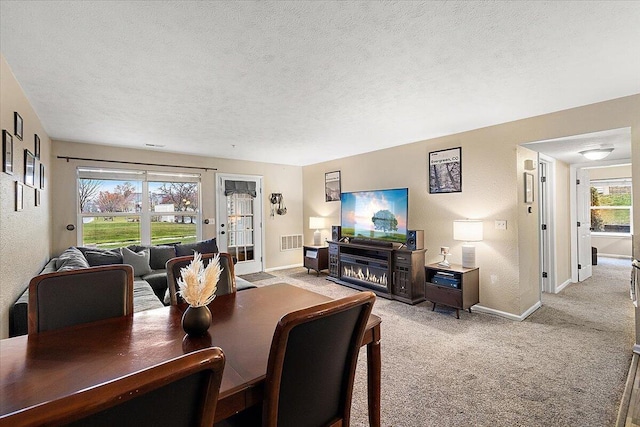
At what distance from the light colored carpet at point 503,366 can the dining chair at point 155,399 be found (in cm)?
155

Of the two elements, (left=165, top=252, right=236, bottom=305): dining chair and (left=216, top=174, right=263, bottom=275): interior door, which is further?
(left=216, top=174, right=263, bottom=275): interior door

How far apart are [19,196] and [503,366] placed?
418 centimetres

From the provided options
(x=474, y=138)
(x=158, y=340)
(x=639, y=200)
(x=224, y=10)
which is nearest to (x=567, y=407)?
(x=639, y=200)

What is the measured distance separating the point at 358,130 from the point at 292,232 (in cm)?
354

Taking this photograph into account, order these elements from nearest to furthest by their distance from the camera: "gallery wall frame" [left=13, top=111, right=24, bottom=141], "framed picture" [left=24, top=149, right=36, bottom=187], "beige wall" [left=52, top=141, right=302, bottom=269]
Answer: "gallery wall frame" [left=13, top=111, right=24, bottom=141] < "framed picture" [left=24, top=149, right=36, bottom=187] < "beige wall" [left=52, top=141, right=302, bottom=269]

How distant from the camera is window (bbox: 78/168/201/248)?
4.71 m

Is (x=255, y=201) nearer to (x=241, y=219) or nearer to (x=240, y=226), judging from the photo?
(x=241, y=219)

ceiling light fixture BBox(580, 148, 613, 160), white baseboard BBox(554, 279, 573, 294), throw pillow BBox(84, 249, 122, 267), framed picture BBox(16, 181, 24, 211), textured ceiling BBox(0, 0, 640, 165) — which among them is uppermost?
textured ceiling BBox(0, 0, 640, 165)

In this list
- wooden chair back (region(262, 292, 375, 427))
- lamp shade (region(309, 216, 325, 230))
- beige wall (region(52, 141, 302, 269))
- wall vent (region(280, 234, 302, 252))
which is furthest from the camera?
wall vent (region(280, 234, 302, 252))

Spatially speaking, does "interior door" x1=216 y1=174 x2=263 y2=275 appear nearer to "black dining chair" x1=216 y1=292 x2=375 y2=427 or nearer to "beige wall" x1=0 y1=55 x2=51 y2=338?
"beige wall" x1=0 y1=55 x2=51 y2=338

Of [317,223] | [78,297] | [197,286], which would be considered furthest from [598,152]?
[78,297]

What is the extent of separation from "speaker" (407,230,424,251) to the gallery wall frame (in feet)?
13.9

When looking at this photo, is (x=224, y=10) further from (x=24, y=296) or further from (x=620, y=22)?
(x=24, y=296)

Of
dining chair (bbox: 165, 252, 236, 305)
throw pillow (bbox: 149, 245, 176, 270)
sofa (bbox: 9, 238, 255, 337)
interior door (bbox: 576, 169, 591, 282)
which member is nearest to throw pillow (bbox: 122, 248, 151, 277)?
sofa (bbox: 9, 238, 255, 337)
